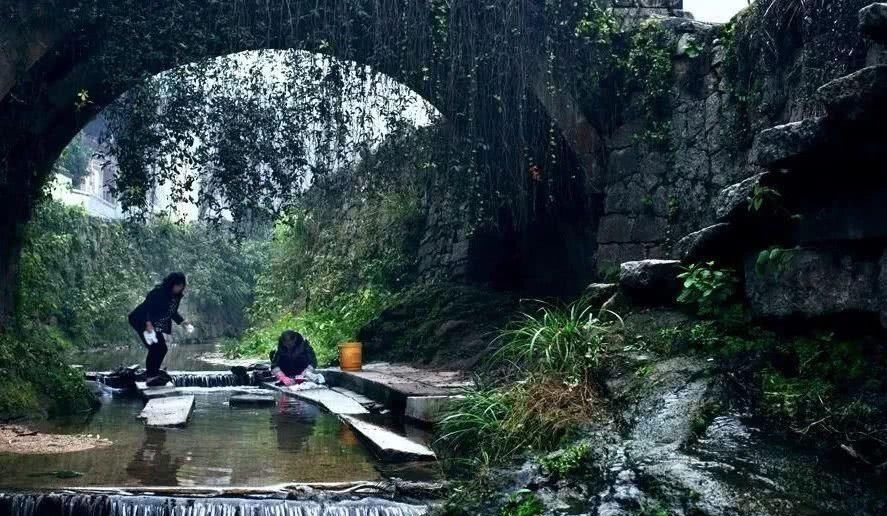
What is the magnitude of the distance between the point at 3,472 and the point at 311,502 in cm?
189

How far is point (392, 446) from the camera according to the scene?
5.37m

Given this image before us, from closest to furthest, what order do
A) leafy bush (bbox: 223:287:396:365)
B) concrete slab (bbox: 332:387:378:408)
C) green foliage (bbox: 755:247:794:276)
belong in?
1. green foliage (bbox: 755:247:794:276)
2. concrete slab (bbox: 332:387:378:408)
3. leafy bush (bbox: 223:287:396:365)

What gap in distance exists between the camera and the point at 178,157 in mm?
7309

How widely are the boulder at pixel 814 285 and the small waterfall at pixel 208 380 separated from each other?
8362 millimetres

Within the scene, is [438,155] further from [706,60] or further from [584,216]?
[706,60]

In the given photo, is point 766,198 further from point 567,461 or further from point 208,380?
point 208,380

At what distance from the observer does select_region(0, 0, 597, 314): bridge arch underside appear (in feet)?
22.4

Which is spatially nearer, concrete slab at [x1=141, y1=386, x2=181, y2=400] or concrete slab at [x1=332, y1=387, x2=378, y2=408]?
concrete slab at [x1=332, y1=387, x2=378, y2=408]

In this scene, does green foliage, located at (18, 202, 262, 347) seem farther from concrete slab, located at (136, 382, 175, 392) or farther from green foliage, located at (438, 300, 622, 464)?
green foliage, located at (438, 300, 622, 464)

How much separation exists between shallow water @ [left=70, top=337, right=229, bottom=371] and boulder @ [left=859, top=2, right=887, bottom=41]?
39.5ft

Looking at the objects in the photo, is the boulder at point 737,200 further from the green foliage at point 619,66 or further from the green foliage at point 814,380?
the green foliage at point 619,66

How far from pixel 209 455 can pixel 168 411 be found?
2.07 meters

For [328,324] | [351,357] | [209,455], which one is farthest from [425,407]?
[328,324]

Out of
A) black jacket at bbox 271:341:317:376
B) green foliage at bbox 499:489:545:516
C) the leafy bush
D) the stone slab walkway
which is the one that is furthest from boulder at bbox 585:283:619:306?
the leafy bush
